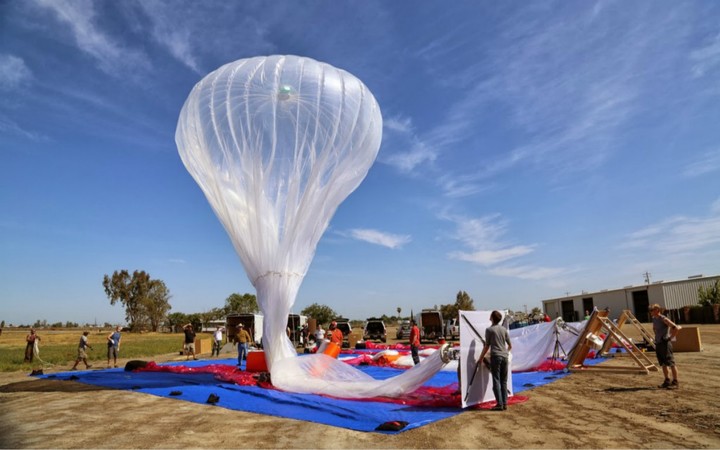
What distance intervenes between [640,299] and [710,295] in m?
10.7

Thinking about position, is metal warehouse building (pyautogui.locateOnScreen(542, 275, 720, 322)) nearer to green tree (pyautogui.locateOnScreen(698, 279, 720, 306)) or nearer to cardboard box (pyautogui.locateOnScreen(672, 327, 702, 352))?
green tree (pyautogui.locateOnScreen(698, 279, 720, 306))

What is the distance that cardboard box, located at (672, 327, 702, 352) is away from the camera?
14.8 metres

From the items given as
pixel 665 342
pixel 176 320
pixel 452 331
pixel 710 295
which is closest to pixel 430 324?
pixel 452 331

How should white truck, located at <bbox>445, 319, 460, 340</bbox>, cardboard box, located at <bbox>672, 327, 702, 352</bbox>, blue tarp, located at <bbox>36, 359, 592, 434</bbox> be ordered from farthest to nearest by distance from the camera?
white truck, located at <bbox>445, 319, 460, 340</bbox> < cardboard box, located at <bbox>672, 327, 702, 352</bbox> < blue tarp, located at <bbox>36, 359, 592, 434</bbox>

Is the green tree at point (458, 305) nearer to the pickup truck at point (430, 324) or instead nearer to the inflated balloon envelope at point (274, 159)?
the pickup truck at point (430, 324)

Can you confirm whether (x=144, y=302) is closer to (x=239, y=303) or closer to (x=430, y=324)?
(x=239, y=303)

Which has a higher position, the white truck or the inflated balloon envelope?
the inflated balloon envelope

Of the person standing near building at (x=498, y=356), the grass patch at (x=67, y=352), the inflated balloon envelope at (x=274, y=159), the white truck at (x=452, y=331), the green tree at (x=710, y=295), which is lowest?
the grass patch at (x=67, y=352)

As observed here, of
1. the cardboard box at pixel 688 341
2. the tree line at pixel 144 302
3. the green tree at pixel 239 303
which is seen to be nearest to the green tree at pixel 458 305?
the tree line at pixel 144 302

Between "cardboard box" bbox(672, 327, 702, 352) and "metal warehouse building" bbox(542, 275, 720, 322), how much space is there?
98.4ft

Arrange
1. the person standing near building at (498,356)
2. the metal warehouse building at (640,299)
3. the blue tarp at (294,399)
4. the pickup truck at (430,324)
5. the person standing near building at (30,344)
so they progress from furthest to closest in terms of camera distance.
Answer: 1. the metal warehouse building at (640,299)
2. the pickup truck at (430,324)
3. the person standing near building at (30,344)
4. the person standing near building at (498,356)
5. the blue tarp at (294,399)

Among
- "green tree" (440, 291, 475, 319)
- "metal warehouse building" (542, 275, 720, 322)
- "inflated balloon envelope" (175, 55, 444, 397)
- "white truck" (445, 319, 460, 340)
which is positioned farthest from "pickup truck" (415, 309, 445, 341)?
"green tree" (440, 291, 475, 319)

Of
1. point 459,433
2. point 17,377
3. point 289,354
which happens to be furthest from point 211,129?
point 17,377

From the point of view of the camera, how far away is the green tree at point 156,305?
7269 centimetres
